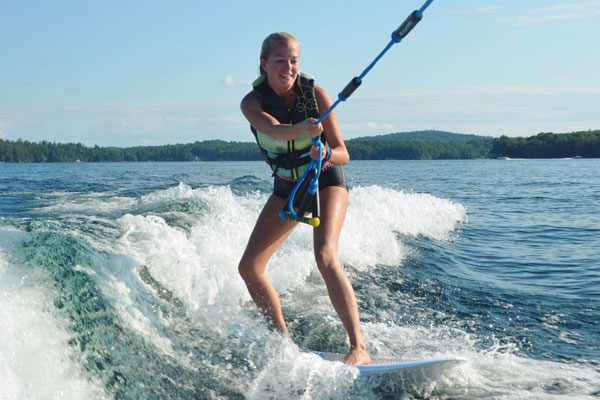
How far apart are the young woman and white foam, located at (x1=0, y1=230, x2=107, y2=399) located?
129cm

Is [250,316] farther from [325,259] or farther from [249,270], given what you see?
[325,259]

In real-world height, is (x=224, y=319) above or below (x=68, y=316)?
below

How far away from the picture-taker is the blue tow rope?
3.16 metres

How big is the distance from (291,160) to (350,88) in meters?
0.69

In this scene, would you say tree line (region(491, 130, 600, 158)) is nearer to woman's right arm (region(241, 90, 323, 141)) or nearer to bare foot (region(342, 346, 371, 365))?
bare foot (region(342, 346, 371, 365))

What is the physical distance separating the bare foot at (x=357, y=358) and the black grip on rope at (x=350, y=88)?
5.48ft

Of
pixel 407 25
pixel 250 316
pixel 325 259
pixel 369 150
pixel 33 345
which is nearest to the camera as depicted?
pixel 33 345

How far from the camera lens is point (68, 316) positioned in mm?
3236

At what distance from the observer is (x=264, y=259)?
3.79m

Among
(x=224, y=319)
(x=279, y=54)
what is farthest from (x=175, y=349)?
(x=279, y=54)

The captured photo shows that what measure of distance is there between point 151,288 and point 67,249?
2.81ft

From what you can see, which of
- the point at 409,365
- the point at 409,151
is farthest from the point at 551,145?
the point at 409,365

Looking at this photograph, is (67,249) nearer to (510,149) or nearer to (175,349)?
(175,349)

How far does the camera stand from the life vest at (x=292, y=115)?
142 inches
